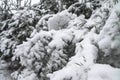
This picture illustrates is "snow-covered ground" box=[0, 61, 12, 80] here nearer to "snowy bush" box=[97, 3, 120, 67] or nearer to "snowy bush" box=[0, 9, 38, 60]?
"snowy bush" box=[0, 9, 38, 60]

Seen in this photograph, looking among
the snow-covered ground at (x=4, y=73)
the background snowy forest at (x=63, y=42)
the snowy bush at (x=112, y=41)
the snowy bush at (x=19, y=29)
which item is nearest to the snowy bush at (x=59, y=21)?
the background snowy forest at (x=63, y=42)

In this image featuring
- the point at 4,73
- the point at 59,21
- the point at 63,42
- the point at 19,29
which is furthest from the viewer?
the point at 19,29

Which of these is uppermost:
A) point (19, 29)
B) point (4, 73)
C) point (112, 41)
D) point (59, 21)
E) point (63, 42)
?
point (112, 41)

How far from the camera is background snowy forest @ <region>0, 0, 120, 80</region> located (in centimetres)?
226

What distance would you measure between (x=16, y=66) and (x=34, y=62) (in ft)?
6.39

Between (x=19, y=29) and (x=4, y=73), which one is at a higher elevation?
(x=19, y=29)

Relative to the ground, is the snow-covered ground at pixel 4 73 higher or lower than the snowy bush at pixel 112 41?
lower

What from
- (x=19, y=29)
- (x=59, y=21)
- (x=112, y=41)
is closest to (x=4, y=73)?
(x=19, y=29)

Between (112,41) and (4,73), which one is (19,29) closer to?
(4,73)

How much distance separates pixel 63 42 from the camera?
11.3 feet

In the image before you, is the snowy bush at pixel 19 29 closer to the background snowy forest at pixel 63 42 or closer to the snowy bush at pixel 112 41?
the background snowy forest at pixel 63 42

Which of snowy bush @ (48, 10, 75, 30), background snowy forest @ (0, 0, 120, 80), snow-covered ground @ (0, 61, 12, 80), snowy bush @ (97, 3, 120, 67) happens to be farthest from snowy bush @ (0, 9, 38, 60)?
snowy bush @ (97, 3, 120, 67)

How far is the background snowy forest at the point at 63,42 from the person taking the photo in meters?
2.26

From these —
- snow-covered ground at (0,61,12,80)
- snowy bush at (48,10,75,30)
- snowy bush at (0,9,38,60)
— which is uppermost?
snowy bush at (48,10,75,30)
